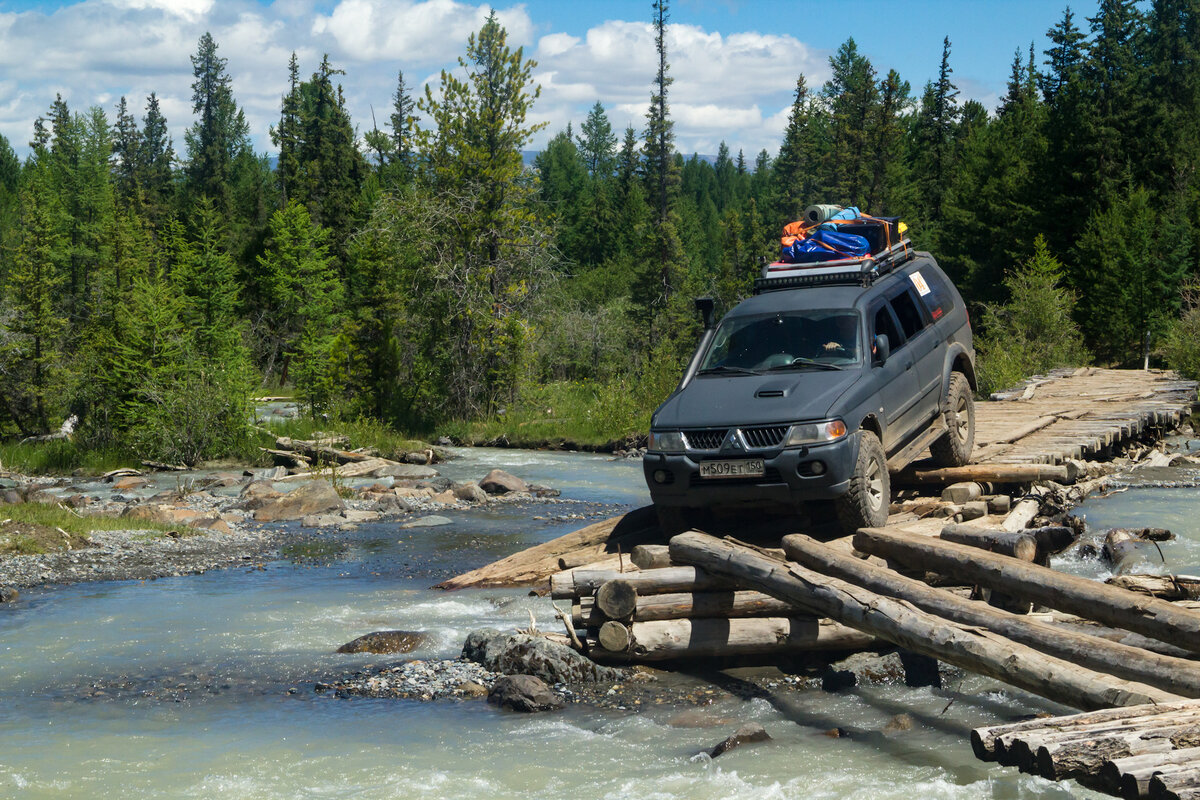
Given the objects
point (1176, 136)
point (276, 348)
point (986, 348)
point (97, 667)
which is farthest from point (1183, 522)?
point (276, 348)

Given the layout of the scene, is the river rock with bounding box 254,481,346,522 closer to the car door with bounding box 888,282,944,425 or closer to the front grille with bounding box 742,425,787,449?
the car door with bounding box 888,282,944,425

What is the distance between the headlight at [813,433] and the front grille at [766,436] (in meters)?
0.07

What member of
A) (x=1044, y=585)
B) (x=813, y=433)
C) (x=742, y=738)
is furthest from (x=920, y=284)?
(x=742, y=738)

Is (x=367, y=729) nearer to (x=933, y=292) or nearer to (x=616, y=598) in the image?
(x=616, y=598)

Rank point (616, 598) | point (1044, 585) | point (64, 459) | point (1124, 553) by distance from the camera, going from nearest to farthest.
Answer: point (1044, 585)
point (616, 598)
point (1124, 553)
point (64, 459)

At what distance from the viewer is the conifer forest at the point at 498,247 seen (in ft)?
114

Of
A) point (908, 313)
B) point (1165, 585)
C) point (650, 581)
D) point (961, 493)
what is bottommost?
point (1165, 585)

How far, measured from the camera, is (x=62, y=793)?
7.30m

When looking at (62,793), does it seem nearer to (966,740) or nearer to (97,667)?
(97,667)

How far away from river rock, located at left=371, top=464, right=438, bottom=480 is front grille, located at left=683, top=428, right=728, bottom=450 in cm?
1714

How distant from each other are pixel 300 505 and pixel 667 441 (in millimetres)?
12933

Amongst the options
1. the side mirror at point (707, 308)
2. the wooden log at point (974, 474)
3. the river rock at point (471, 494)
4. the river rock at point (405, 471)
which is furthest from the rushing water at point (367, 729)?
the river rock at point (405, 471)

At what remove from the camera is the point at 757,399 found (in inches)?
383

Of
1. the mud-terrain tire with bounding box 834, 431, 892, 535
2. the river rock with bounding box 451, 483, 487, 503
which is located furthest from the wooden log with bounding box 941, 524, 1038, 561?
the river rock with bounding box 451, 483, 487, 503
